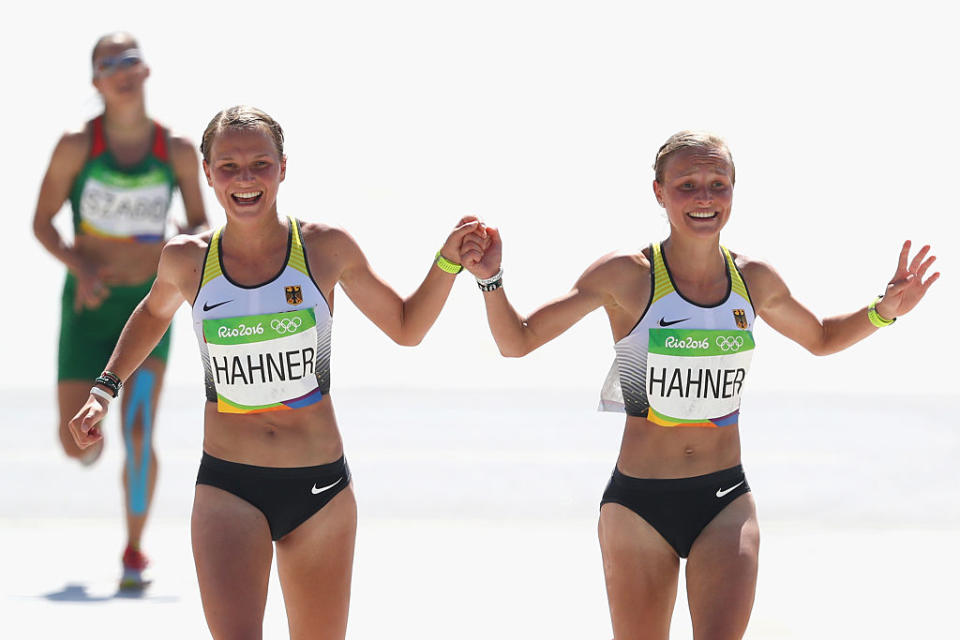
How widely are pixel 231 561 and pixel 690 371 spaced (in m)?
1.36

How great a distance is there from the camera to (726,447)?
13.6 feet

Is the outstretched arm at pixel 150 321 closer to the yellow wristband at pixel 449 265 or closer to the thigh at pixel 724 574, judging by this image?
the yellow wristband at pixel 449 265

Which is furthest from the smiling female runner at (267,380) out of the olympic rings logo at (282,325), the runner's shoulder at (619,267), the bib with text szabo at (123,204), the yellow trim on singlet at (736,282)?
the bib with text szabo at (123,204)

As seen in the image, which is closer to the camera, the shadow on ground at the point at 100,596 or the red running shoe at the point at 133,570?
the shadow on ground at the point at 100,596

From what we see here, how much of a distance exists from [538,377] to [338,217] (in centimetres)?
372

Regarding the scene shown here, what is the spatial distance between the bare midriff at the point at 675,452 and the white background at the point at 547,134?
9996 mm

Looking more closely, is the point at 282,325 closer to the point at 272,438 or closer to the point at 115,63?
the point at 272,438

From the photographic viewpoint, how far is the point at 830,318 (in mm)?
4461

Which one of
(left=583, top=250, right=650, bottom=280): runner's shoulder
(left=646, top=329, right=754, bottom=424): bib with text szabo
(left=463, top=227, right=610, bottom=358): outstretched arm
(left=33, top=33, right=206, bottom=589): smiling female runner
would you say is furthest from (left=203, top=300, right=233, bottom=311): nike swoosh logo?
(left=33, top=33, right=206, bottom=589): smiling female runner

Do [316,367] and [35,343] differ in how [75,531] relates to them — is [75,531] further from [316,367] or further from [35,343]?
[35,343]

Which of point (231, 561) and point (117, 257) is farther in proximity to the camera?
point (117, 257)

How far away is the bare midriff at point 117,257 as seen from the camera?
6.44 m

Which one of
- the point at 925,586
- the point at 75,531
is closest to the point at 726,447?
the point at 925,586

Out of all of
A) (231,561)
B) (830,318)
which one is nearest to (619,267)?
(830,318)
